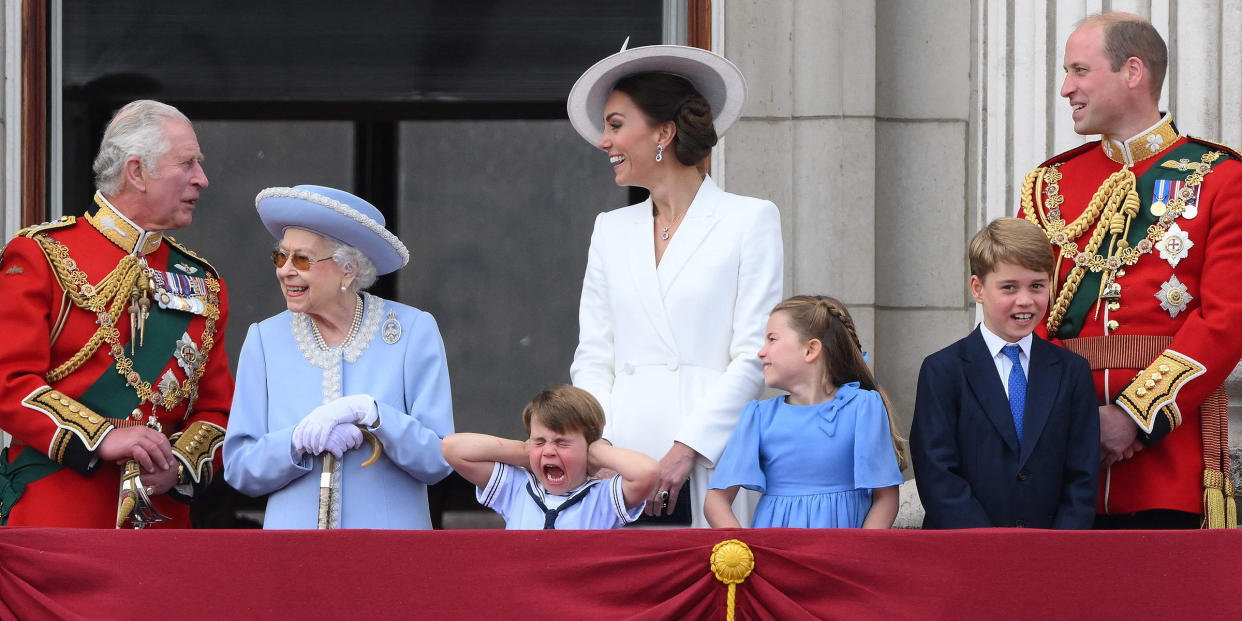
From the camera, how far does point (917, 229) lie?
5.93 meters

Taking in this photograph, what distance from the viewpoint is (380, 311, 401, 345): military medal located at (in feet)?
13.2

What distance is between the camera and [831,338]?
3857 mm

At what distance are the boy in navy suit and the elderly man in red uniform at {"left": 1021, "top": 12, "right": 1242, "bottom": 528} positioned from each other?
16 cm

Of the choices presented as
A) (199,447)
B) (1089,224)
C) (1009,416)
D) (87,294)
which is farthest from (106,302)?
(1089,224)

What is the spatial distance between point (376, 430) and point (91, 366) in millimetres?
855

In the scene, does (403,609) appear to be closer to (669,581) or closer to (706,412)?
(669,581)

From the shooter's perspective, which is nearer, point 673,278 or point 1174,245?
point 1174,245

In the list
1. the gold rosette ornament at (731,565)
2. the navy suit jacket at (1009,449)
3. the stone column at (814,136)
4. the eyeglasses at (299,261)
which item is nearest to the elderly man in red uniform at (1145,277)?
the navy suit jacket at (1009,449)

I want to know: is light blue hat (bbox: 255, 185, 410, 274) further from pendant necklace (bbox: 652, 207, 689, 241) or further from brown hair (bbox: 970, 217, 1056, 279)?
brown hair (bbox: 970, 217, 1056, 279)

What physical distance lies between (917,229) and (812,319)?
2.21 metres

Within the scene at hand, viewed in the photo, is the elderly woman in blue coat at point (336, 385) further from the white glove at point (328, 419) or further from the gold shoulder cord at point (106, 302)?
the gold shoulder cord at point (106, 302)

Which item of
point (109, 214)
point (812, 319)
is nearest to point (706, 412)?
point (812, 319)

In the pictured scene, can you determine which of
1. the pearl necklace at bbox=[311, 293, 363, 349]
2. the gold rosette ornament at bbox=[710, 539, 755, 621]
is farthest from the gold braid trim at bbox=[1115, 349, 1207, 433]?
the pearl necklace at bbox=[311, 293, 363, 349]

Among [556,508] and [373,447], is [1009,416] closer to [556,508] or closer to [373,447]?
[556,508]
